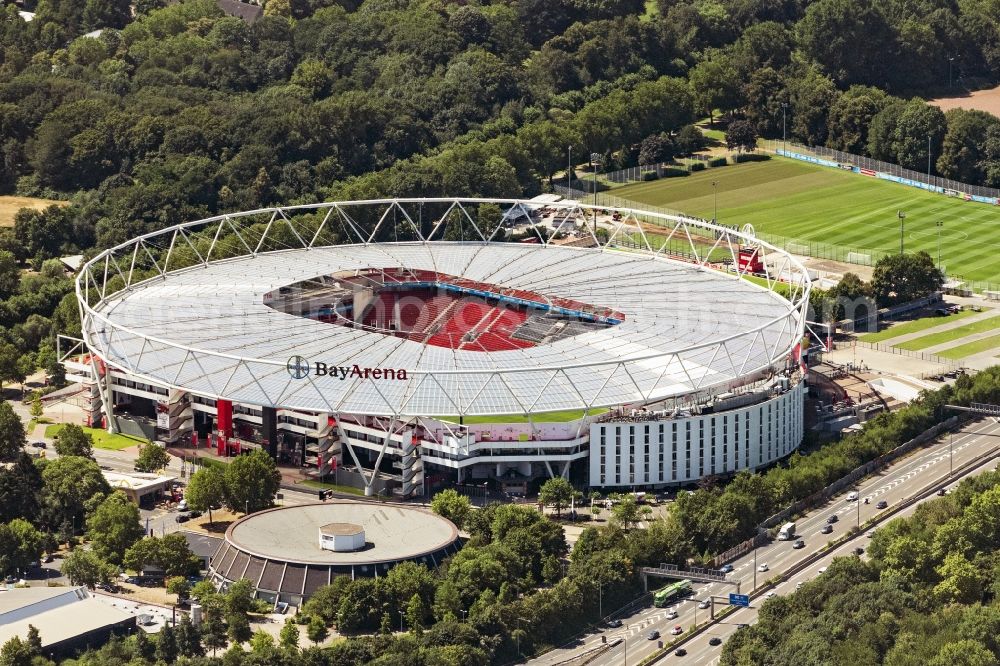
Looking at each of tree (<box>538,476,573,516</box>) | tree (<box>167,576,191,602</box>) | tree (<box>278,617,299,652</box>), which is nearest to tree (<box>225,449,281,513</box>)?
tree (<box>167,576,191,602</box>)

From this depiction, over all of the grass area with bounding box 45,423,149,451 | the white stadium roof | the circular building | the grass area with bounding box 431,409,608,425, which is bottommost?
the grass area with bounding box 45,423,149,451

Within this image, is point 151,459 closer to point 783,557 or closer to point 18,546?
point 18,546

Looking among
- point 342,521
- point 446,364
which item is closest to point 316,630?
point 342,521

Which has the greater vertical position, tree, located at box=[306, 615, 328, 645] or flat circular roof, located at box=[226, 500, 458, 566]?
flat circular roof, located at box=[226, 500, 458, 566]

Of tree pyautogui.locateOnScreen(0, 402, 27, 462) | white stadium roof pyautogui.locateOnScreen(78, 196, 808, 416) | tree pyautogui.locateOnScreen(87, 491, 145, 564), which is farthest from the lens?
tree pyautogui.locateOnScreen(0, 402, 27, 462)

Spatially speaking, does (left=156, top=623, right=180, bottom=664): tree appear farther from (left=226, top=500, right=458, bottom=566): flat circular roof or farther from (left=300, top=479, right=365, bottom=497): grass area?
(left=300, top=479, right=365, bottom=497): grass area

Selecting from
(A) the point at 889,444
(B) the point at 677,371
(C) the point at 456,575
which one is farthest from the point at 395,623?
(A) the point at 889,444

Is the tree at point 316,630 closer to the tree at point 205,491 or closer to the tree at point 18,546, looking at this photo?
the tree at point 205,491

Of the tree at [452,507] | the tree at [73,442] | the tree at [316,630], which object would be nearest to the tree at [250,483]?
the tree at [452,507]
